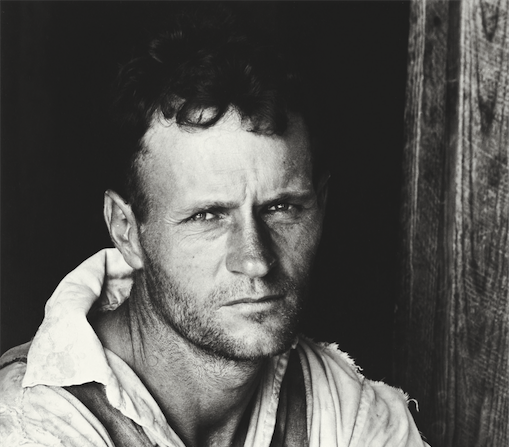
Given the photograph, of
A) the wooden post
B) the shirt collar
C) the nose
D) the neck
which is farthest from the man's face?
the wooden post

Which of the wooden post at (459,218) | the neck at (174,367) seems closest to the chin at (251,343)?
the neck at (174,367)

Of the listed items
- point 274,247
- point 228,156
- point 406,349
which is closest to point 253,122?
point 228,156

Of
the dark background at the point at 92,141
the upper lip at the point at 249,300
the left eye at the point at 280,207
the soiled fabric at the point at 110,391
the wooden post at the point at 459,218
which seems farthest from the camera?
the dark background at the point at 92,141

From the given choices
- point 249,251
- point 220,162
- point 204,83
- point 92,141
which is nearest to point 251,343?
point 249,251

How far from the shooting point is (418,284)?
2.77m

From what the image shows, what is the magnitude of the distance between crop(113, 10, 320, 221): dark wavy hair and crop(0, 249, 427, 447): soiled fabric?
1.08 feet

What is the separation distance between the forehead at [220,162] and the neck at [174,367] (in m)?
0.40

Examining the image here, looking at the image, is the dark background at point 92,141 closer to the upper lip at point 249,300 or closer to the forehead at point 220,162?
the forehead at point 220,162

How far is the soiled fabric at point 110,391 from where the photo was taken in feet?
6.42

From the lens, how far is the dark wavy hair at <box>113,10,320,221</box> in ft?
6.89

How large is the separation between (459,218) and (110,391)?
49.1 inches

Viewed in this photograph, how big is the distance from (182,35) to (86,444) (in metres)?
1.10

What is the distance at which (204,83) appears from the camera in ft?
6.91

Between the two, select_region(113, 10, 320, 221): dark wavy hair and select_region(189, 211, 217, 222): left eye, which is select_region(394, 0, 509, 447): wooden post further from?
select_region(189, 211, 217, 222): left eye
